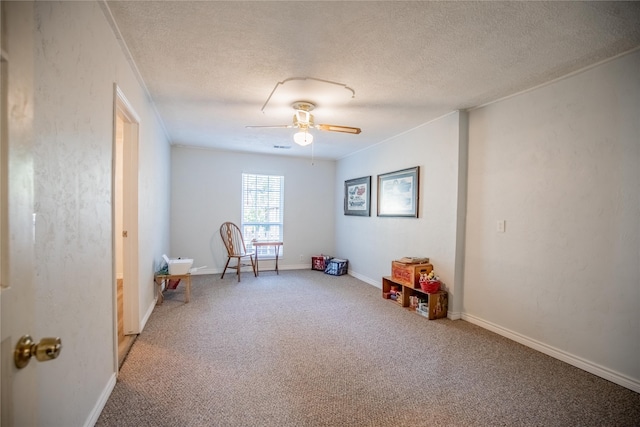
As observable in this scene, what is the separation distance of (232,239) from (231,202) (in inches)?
28.0

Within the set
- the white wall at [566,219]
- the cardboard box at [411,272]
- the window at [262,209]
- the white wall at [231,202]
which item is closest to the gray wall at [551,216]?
the white wall at [566,219]

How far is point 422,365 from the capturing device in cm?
234

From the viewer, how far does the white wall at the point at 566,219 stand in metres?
2.10

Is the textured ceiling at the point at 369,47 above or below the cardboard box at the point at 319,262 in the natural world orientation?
above

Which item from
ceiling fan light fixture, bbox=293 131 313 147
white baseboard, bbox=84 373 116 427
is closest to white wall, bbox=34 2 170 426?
white baseboard, bbox=84 373 116 427

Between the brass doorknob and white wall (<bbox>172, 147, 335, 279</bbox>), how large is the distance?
4.95 meters

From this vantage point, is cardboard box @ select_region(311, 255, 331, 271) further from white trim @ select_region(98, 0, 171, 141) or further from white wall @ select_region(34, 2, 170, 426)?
white wall @ select_region(34, 2, 170, 426)

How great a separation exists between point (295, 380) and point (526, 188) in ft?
8.56

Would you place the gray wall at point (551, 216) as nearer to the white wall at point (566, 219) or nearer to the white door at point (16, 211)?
the white wall at point (566, 219)

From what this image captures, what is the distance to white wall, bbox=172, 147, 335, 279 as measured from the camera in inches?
210

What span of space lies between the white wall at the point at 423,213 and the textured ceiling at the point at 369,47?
0.54 m

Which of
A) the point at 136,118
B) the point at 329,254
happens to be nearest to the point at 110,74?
the point at 136,118

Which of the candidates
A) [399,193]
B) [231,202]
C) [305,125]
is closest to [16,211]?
[305,125]

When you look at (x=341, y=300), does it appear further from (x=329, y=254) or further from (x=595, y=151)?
(x=595, y=151)
